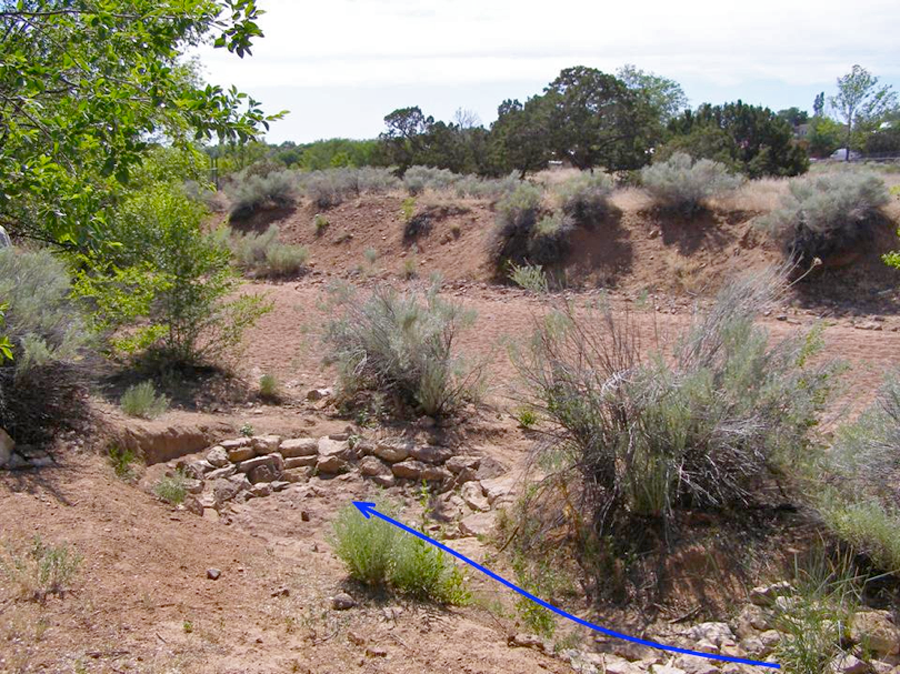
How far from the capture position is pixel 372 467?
709cm

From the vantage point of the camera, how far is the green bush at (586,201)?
17.2m

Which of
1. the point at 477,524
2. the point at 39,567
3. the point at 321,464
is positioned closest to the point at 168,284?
the point at 321,464

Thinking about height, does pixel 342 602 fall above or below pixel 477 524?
above

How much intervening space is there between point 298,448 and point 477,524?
1.96m

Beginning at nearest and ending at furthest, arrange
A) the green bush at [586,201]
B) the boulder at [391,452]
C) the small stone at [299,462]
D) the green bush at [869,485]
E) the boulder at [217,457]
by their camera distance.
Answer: the green bush at [869,485] → the boulder at [217,457] → the small stone at [299,462] → the boulder at [391,452] → the green bush at [586,201]

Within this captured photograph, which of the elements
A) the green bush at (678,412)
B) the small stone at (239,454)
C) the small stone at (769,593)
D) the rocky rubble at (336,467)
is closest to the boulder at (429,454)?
the rocky rubble at (336,467)

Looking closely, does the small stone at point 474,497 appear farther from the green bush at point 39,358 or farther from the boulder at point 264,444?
the green bush at point 39,358

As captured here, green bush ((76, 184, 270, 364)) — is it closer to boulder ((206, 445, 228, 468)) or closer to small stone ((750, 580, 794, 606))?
boulder ((206, 445, 228, 468))

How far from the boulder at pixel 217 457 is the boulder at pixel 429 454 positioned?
158 cm

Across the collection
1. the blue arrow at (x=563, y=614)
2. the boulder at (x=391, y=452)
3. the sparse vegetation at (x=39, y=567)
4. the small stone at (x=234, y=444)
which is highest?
the sparse vegetation at (x=39, y=567)

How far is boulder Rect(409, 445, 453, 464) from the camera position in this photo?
24.0 feet

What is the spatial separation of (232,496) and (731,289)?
13.6ft

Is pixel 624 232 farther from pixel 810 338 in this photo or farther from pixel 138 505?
pixel 138 505

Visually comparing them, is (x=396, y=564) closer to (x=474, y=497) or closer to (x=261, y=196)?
(x=474, y=497)
